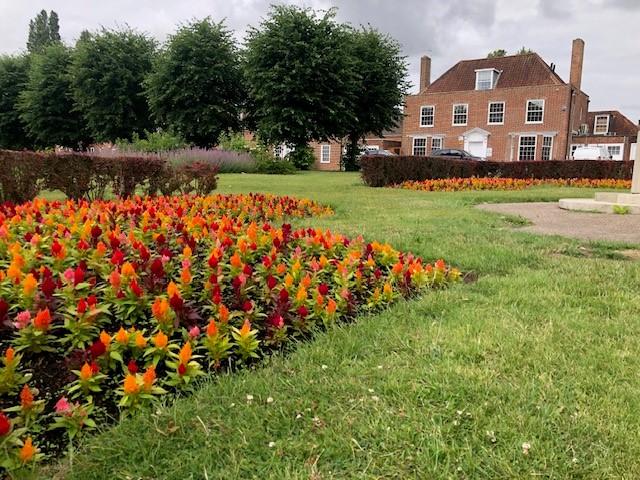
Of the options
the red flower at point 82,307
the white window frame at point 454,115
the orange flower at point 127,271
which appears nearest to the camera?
the red flower at point 82,307

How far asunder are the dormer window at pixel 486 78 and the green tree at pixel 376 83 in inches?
443

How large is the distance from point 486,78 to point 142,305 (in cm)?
4098

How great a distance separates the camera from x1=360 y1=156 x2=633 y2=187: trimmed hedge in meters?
15.4

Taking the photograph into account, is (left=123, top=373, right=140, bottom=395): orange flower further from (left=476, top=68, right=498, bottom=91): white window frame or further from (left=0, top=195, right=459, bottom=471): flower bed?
(left=476, top=68, right=498, bottom=91): white window frame

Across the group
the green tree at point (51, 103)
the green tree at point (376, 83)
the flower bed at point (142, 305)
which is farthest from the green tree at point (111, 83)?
the flower bed at point (142, 305)

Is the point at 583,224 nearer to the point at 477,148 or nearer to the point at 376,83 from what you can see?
the point at 376,83

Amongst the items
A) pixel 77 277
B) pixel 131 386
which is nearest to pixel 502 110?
pixel 77 277

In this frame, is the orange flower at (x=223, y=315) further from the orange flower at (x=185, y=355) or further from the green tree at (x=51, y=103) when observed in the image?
the green tree at (x=51, y=103)

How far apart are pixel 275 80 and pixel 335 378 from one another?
23.2 metres

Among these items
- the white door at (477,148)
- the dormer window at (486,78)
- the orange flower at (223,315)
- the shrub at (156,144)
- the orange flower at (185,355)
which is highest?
the dormer window at (486,78)

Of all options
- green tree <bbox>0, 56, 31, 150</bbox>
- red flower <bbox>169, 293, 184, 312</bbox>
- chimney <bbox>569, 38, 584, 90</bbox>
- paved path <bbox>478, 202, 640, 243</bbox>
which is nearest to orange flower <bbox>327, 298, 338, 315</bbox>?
red flower <bbox>169, 293, 184, 312</bbox>

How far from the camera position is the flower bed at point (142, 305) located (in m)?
1.97

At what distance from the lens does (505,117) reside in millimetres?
37656

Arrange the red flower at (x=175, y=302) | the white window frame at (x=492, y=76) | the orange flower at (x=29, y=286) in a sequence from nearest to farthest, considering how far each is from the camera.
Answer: the orange flower at (x=29, y=286) < the red flower at (x=175, y=302) < the white window frame at (x=492, y=76)
